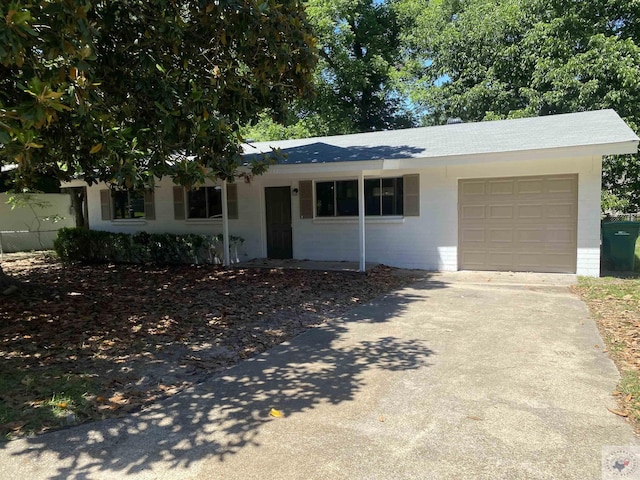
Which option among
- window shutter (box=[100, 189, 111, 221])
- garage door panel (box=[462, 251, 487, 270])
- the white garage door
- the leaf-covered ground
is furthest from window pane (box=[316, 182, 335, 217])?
window shutter (box=[100, 189, 111, 221])

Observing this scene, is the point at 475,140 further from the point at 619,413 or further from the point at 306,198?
the point at 619,413

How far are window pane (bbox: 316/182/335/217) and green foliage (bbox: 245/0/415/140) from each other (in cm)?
903

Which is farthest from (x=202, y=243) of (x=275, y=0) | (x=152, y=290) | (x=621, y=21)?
(x=621, y=21)

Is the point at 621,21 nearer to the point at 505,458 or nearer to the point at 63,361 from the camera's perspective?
the point at 505,458

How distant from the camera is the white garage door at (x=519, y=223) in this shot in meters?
9.90

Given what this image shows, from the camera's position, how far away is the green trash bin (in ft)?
33.5

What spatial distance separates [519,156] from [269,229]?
6747mm

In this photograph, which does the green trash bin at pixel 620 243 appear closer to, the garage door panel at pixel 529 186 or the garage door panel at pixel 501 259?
the garage door panel at pixel 529 186

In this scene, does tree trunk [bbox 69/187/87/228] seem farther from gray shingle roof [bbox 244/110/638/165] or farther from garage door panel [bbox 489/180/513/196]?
garage door panel [bbox 489/180/513/196]

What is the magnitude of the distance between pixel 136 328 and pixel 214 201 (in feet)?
25.0

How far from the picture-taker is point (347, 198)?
12.1m

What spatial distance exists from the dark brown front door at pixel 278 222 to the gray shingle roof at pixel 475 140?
1.21 meters

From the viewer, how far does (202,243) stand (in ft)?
41.4

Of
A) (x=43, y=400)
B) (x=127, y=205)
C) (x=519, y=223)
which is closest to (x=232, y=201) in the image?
(x=127, y=205)
